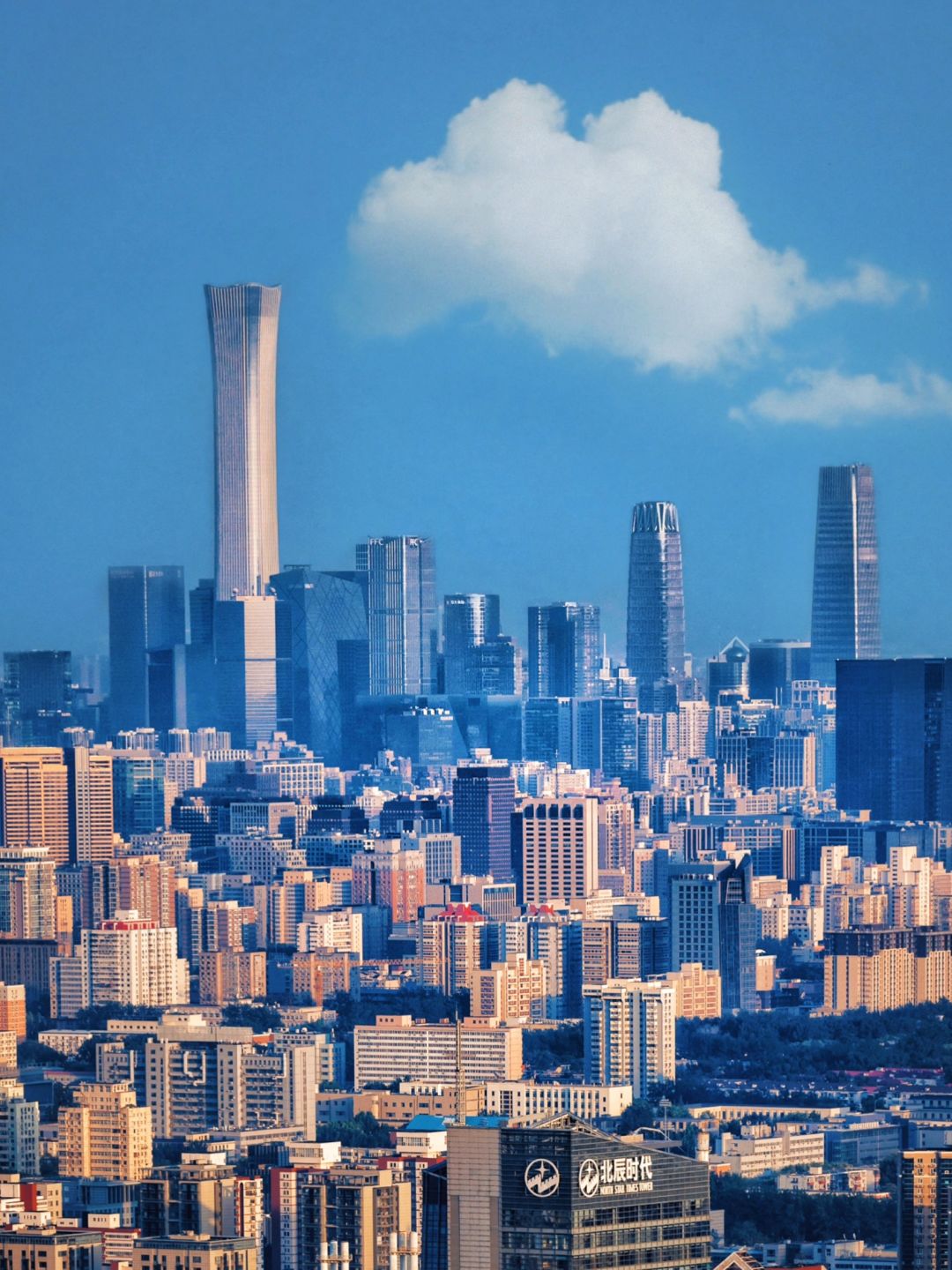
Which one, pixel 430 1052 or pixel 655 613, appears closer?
pixel 430 1052

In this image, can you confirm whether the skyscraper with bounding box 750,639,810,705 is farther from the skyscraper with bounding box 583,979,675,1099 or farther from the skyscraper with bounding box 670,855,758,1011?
the skyscraper with bounding box 583,979,675,1099

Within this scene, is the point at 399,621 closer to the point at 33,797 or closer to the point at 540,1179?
the point at 33,797

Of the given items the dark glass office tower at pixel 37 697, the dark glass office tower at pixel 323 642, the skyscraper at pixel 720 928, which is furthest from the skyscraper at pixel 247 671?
the skyscraper at pixel 720 928

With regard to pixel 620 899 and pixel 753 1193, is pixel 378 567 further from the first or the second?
A: pixel 753 1193

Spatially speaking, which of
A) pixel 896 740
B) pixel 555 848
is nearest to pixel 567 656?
pixel 896 740

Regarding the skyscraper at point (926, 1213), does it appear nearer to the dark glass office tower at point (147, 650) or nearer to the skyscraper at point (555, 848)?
the skyscraper at point (555, 848)

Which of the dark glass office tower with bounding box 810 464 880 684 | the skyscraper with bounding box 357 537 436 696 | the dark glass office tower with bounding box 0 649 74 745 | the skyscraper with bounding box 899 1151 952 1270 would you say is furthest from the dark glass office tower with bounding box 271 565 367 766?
the skyscraper with bounding box 899 1151 952 1270
